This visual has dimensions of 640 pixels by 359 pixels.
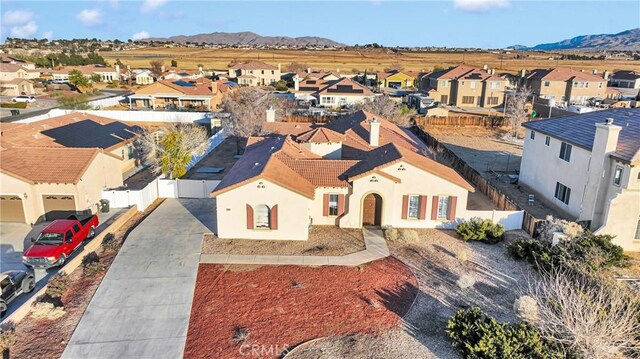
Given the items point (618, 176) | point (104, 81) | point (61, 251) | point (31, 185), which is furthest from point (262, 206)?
point (104, 81)

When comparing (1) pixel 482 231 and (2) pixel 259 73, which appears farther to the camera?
(2) pixel 259 73

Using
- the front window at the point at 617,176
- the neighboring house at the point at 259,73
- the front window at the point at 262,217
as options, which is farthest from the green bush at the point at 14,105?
the front window at the point at 617,176

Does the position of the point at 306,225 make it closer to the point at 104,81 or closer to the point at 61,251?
the point at 61,251

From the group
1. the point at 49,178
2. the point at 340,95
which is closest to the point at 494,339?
the point at 49,178

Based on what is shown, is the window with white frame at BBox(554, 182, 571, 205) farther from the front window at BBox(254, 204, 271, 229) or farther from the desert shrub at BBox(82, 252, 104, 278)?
the desert shrub at BBox(82, 252, 104, 278)

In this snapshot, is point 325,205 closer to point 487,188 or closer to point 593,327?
point 487,188

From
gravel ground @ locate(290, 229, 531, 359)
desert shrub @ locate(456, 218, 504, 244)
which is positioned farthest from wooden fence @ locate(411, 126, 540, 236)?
desert shrub @ locate(456, 218, 504, 244)
